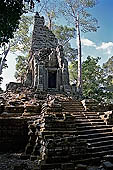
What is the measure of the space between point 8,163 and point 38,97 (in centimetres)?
589

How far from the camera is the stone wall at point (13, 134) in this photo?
693 centimetres

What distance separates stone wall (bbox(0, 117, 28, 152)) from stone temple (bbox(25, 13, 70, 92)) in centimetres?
728

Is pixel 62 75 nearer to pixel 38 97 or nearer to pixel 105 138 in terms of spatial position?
pixel 38 97

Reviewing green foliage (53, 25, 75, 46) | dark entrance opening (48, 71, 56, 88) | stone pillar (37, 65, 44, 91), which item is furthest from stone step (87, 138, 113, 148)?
green foliage (53, 25, 75, 46)

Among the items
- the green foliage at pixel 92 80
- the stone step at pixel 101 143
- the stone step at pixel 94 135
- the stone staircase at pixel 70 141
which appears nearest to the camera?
the stone staircase at pixel 70 141

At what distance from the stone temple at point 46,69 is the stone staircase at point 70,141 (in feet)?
25.7

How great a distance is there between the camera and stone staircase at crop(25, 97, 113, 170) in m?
5.18

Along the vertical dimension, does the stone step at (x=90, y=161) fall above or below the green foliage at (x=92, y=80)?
below

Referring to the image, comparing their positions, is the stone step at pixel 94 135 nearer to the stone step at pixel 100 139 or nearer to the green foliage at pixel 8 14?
the stone step at pixel 100 139

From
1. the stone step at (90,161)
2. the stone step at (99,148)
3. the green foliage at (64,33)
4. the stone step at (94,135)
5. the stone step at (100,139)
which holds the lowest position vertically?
the stone step at (90,161)

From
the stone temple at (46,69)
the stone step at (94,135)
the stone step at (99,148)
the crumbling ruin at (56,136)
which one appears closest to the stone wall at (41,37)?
the stone temple at (46,69)

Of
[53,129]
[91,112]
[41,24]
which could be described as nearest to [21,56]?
[41,24]

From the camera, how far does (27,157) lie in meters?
5.78

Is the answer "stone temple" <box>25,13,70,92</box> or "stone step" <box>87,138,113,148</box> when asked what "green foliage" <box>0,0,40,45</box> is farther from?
"stone temple" <box>25,13,70,92</box>
